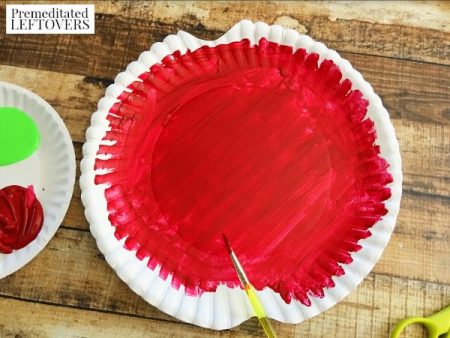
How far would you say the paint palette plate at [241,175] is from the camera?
0.83 metres

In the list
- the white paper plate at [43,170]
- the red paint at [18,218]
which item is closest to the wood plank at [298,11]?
the white paper plate at [43,170]

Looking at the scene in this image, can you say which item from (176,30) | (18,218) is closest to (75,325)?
(18,218)

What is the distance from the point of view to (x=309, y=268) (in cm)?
85

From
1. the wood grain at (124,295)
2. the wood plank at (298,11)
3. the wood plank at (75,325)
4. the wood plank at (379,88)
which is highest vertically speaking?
the wood plank at (298,11)

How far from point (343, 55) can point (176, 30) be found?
1.04 ft

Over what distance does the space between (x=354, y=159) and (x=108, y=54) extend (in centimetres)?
49

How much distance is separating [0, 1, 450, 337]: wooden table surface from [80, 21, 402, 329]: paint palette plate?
0.19 ft

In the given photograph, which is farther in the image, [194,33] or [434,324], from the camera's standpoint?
[194,33]

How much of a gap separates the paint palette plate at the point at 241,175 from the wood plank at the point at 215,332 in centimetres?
5

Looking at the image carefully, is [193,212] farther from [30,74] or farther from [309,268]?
[30,74]

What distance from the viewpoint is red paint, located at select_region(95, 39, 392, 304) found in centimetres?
85
